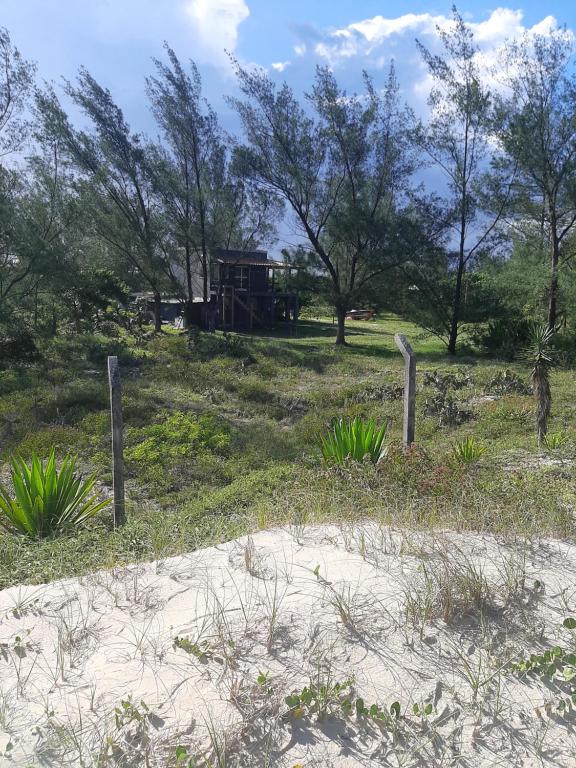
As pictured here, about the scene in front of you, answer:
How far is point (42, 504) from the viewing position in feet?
18.8

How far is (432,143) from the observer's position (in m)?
23.1

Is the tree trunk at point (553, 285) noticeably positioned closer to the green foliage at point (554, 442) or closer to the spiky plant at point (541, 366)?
the spiky plant at point (541, 366)

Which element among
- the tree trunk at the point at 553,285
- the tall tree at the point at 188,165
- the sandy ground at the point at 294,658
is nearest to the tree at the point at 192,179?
the tall tree at the point at 188,165

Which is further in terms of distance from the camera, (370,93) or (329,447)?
(370,93)

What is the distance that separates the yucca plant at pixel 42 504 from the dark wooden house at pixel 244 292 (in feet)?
82.6

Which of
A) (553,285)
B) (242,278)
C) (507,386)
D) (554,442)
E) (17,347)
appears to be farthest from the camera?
(242,278)

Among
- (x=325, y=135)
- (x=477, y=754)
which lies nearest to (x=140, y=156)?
(x=325, y=135)

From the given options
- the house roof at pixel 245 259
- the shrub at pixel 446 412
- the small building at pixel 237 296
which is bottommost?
the shrub at pixel 446 412

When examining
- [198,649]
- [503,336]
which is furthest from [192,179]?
[198,649]

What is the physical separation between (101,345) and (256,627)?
19.1 meters

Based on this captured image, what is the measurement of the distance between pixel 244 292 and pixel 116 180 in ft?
34.9

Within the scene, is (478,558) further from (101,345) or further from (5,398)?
(101,345)

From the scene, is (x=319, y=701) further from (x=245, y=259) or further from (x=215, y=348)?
(x=245, y=259)

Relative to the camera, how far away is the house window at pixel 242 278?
3466cm
